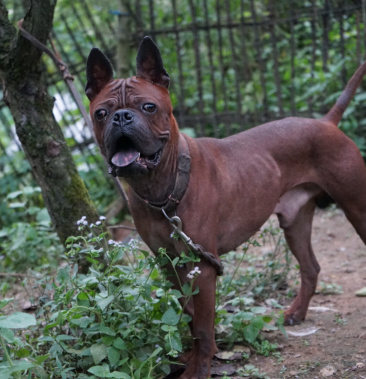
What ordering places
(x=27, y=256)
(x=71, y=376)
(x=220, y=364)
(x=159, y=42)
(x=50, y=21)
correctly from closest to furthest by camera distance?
(x=71, y=376)
(x=220, y=364)
(x=50, y=21)
(x=27, y=256)
(x=159, y=42)

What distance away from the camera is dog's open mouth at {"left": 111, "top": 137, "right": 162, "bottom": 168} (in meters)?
2.96

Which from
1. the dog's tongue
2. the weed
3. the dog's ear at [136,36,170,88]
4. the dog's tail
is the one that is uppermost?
the dog's ear at [136,36,170,88]

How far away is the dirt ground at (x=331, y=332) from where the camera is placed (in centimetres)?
346

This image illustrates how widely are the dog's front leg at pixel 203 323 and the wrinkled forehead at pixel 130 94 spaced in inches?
37.2

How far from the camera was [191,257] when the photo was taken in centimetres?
318

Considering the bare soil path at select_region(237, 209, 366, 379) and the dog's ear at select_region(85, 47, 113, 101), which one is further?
the bare soil path at select_region(237, 209, 366, 379)

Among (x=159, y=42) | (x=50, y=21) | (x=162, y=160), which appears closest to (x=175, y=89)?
(x=159, y=42)

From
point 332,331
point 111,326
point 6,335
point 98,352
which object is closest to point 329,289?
point 332,331

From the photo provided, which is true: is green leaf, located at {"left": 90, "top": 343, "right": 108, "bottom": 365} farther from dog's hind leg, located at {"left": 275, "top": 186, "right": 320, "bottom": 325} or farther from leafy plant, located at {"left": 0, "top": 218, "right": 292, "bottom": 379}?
dog's hind leg, located at {"left": 275, "top": 186, "right": 320, "bottom": 325}

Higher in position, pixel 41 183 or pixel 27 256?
pixel 41 183

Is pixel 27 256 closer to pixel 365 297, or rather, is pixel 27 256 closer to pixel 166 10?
pixel 365 297

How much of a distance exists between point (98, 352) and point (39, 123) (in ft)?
5.38

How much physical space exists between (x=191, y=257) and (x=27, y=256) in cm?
281

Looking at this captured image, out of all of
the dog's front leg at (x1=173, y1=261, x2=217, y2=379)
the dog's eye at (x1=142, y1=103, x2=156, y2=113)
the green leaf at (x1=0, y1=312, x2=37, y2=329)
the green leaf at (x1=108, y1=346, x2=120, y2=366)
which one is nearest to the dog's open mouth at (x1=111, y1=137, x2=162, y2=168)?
the dog's eye at (x1=142, y1=103, x2=156, y2=113)
